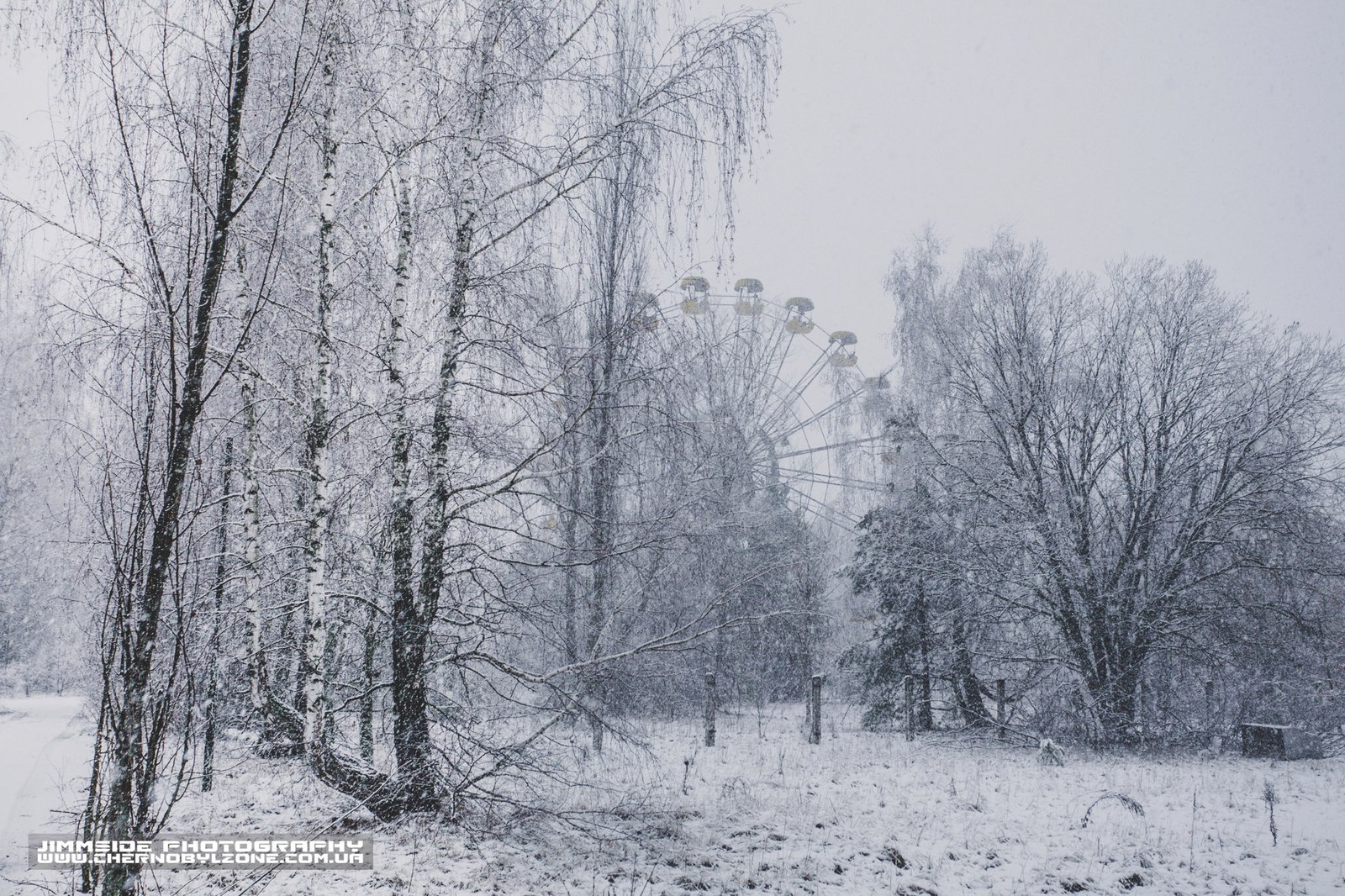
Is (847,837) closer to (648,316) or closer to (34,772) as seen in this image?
(648,316)

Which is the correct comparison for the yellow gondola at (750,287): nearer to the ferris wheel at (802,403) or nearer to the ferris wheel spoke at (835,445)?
the ferris wheel at (802,403)

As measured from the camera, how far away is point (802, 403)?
1686 cm

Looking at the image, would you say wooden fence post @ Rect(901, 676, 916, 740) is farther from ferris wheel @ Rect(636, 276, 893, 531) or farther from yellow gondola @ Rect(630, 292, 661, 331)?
yellow gondola @ Rect(630, 292, 661, 331)

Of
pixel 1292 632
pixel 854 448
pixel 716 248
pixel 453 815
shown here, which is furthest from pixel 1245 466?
pixel 453 815

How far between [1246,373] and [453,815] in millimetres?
13126

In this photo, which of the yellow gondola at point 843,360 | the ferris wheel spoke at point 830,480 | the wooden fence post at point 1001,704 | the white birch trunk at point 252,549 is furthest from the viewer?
the yellow gondola at point 843,360

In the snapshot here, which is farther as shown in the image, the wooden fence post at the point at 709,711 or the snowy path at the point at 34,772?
the wooden fence post at the point at 709,711

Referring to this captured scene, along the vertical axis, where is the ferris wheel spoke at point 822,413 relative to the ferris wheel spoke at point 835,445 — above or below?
above

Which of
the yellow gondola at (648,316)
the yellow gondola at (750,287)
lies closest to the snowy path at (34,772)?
the yellow gondola at (648,316)

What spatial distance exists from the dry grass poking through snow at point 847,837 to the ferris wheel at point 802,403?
6.07m

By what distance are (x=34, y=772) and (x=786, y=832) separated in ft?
26.1

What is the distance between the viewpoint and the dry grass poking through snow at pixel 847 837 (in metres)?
4.55

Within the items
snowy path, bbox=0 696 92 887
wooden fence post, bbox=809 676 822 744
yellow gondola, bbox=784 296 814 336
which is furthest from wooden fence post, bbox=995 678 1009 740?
snowy path, bbox=0 696 92 887

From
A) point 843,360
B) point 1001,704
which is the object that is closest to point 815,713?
point 1001,704
